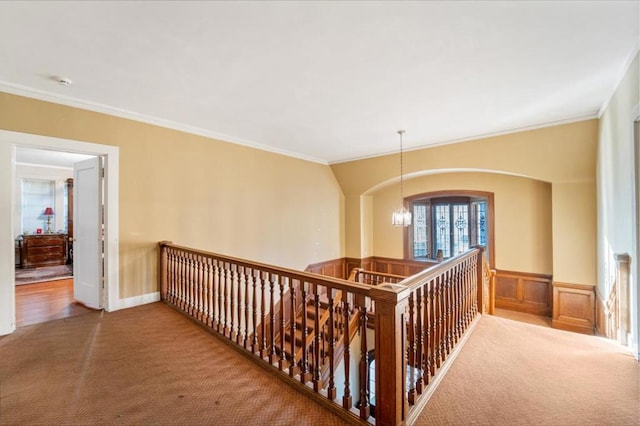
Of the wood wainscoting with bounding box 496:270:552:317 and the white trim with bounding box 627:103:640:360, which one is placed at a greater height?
the white trim with bounding box 627:103:640:360

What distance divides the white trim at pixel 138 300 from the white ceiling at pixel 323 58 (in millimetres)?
2370

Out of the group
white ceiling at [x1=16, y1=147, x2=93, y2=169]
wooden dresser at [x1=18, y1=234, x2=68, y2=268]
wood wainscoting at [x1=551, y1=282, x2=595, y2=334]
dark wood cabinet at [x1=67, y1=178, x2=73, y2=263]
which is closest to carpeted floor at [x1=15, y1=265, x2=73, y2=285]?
wooden dresser at [x1=18, y1=234, x2=68, y2=268]

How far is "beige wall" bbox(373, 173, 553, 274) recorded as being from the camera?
17.0ft

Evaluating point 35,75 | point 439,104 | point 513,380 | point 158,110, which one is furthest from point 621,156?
point 35,75

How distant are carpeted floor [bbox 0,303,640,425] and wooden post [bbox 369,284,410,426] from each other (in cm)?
33

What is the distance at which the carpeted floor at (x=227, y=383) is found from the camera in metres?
1.73

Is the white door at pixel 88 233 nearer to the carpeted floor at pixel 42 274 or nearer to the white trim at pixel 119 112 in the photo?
the white trim at pixel 119 112

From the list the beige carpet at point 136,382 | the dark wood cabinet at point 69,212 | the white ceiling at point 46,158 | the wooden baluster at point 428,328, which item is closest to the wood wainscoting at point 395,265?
the wooden baluster at point 428,328

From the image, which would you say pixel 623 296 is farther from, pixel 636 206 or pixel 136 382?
pixel 136 382

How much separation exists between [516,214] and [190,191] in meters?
5.94

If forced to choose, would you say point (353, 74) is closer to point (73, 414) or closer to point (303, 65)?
point (303, 65)

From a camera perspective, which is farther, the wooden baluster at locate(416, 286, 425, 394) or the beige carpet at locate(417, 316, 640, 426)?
the wooden baluster at locate(416, 286, 425, 394)

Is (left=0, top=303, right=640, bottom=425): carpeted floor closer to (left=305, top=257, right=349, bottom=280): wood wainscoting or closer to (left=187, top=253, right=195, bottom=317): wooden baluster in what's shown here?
(left=187, top=253, right=195, bottom=317): wooden baluster

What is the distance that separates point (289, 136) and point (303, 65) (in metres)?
2.22
